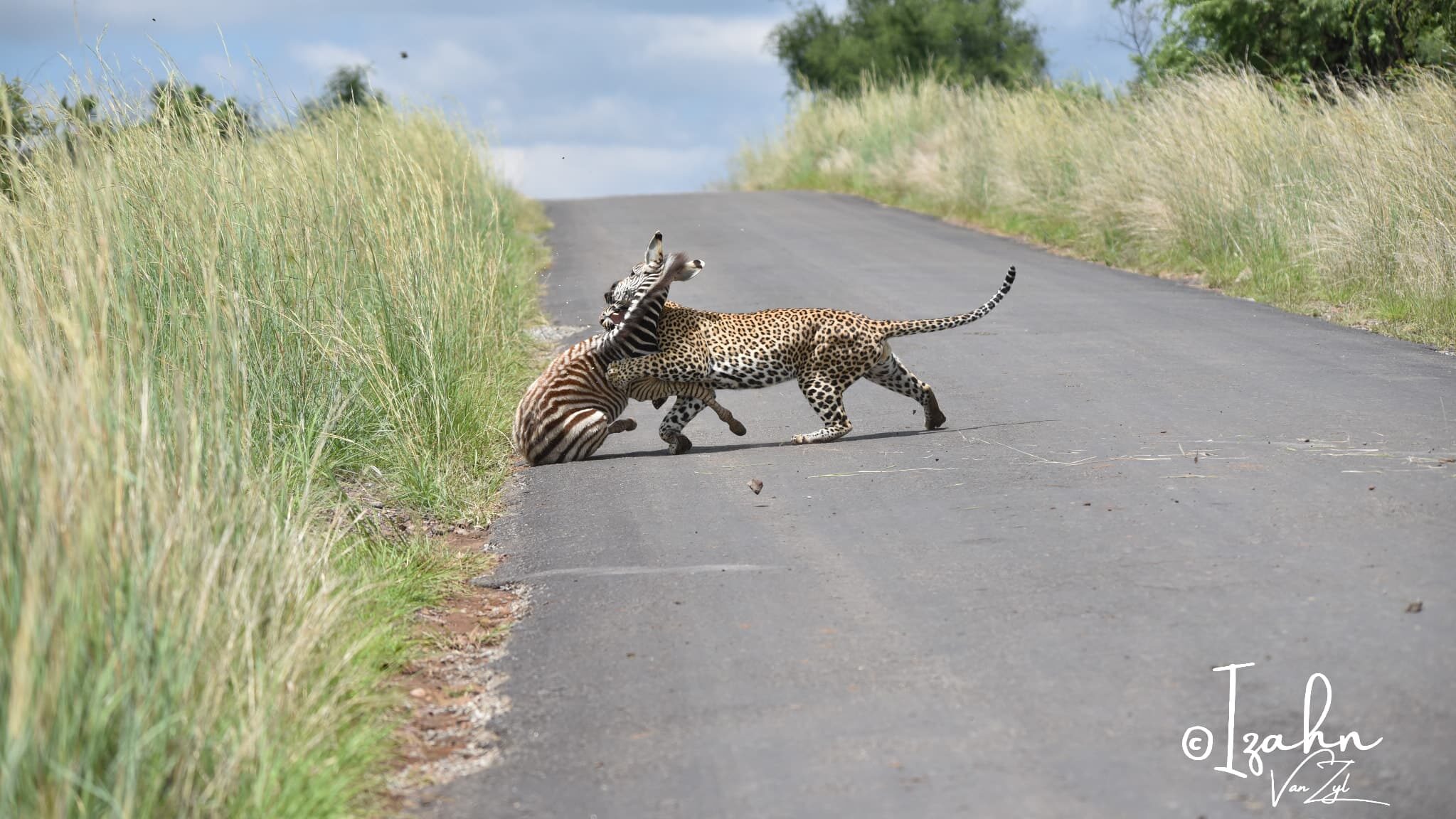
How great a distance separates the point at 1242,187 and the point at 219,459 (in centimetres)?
1344

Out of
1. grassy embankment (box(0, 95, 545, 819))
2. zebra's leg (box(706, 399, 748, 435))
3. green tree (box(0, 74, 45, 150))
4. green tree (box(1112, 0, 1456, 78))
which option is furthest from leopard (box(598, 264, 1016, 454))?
green tree (box(1112, 0, 1456, 78))

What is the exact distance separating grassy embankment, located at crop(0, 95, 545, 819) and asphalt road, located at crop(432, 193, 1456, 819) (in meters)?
0.55

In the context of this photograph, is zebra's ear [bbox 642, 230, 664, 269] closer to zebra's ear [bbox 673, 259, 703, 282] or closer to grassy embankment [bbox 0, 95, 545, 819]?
zebra's ear [bbox 673, 259, 703, 282]

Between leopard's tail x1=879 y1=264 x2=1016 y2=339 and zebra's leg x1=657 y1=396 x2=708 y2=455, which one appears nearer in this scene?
zebra's leg x1=657 y1=396 x2=708 y2=455

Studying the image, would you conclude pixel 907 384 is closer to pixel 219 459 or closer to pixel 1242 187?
pixel 219 459

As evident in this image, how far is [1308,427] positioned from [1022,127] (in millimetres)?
15733

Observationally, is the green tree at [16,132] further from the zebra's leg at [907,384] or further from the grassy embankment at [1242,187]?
the grassy embankment at [1242,187]

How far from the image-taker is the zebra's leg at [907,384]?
366 inches

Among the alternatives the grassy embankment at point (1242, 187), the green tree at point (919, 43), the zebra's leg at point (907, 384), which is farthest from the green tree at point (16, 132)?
the green tree at point (919, 43)

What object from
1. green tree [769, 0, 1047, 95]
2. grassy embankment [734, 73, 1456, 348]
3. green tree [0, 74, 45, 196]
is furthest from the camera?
green tree [769, 0, 1047, 95]

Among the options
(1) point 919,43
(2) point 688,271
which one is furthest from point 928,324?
(1) point 919,43

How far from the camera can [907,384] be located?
30.8 feet

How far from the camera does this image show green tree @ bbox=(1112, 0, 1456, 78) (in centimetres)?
2262

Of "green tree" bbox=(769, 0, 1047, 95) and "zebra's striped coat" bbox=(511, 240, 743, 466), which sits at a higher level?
"green tree" bbox=(769, 0, 1047, 95)
